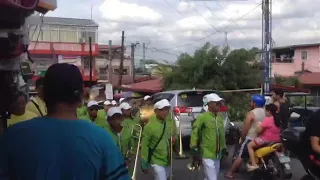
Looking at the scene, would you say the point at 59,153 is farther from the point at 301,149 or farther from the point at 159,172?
the point at 159,172

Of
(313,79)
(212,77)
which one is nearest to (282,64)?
(313,79)

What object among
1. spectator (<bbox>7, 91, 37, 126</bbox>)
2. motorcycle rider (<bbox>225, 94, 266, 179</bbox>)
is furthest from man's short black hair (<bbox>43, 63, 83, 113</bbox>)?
motorcycle rider (<bbox>225, 94, 266, 179</bbox>)

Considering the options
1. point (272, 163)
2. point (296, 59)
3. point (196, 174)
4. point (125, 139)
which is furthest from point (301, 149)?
point (296, 59)

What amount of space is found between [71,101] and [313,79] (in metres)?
43.4

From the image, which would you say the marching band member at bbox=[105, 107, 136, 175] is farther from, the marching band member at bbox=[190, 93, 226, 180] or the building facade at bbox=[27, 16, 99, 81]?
the building facade at bbox=[27, 16, 99, 81]

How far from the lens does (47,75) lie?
2.88 metres

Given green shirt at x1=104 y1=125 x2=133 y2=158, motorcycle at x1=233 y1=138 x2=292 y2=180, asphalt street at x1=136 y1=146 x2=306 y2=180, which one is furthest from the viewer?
asphalt street at x1=136 y1=146 x2=306 y2=180

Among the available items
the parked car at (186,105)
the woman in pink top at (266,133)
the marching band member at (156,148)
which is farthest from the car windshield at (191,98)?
the marching band member at (156,148)

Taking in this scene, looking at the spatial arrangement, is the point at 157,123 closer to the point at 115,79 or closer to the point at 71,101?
the point at 71,101

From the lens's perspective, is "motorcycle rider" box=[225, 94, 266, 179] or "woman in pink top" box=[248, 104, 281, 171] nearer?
"woman in pink top" box=[248, 104, 281, 171]

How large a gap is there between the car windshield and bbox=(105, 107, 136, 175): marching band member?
730 centimetres

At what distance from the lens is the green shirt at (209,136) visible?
348 inches

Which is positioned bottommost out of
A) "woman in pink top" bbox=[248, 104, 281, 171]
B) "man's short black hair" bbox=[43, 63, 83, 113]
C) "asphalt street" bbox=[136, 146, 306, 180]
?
"asphalt street" bbox=[136, 146, 306, 180]

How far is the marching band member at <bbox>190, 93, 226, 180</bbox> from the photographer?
8836 mm
